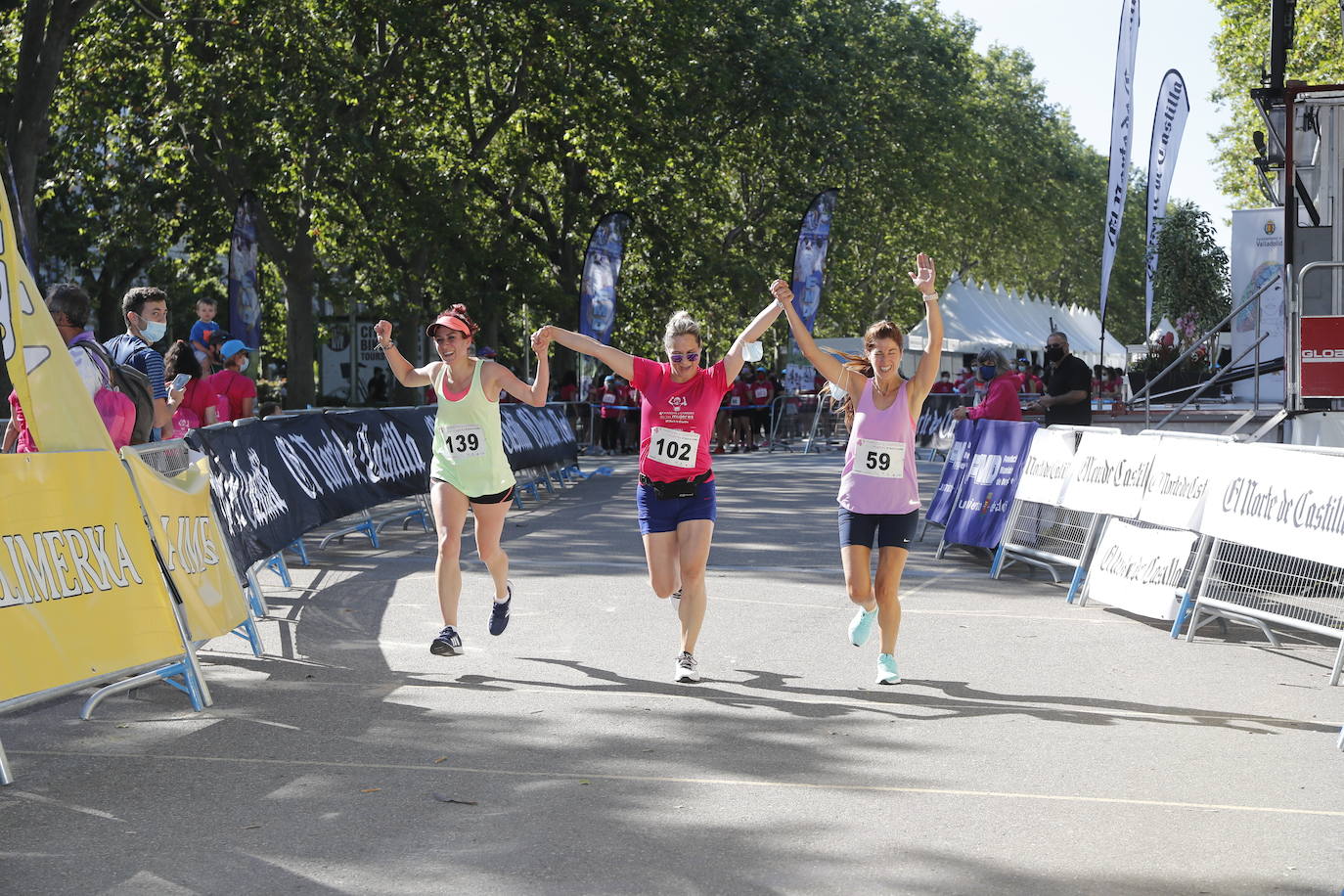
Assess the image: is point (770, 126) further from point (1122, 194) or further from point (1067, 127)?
point (1067, 127)

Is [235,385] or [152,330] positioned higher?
[152,330]

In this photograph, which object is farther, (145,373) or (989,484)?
(989,484)

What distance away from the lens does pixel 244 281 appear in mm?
24469

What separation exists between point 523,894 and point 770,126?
3602 centimetres

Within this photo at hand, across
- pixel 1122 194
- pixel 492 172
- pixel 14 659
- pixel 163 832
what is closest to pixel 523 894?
pixel 163 832

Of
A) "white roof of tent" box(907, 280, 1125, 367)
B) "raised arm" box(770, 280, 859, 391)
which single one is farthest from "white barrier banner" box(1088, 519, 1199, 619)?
"white roof of tent" box(907, 280, 1125, 367)

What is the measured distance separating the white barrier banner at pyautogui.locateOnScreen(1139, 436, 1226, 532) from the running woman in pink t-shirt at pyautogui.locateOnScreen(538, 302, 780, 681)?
335cm

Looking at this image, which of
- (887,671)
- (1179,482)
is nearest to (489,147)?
(1179,482)

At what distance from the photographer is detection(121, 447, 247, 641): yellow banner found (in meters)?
7.26

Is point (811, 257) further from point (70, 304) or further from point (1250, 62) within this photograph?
point (70, 304)

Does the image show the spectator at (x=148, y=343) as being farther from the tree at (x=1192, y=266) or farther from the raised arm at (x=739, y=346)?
the tree at (x=1192, y=266)

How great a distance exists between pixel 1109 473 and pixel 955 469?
3442 millimetres

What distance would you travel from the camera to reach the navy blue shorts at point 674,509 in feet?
26.6

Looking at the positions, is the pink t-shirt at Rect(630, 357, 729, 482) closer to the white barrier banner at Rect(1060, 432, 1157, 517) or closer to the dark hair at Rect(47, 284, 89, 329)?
the dark hair at Rect(47, 284, 89, 329)
